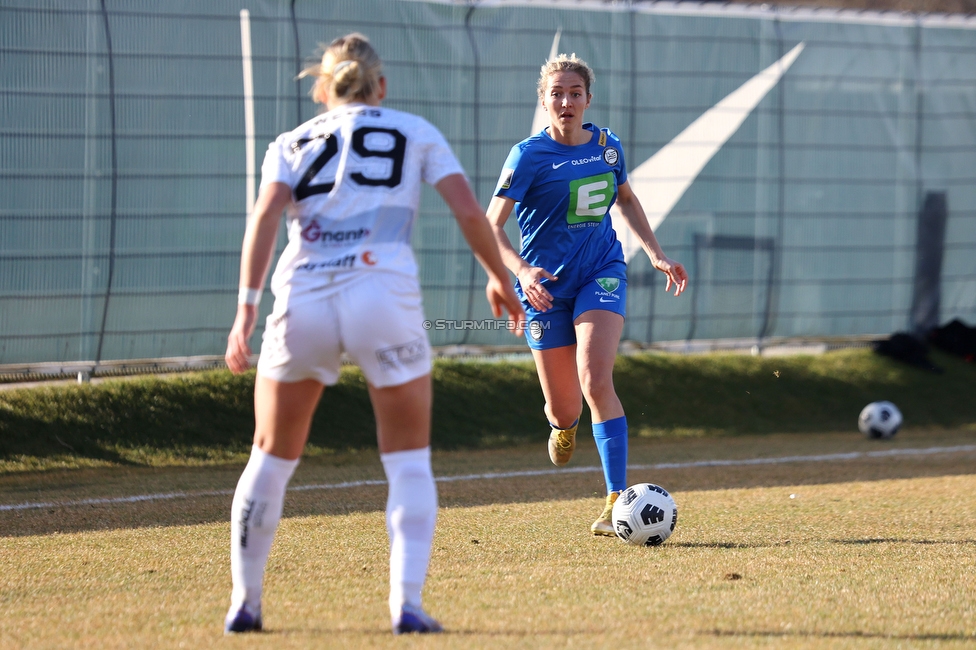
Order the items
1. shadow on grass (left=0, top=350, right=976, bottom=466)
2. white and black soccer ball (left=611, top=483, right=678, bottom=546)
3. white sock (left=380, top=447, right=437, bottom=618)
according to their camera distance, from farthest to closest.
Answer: shadow on grass (left=0, top=350, right=976, bottom=466) → white and black soccer ball (left=611, top=483, right=678, bottom=546) → white sock (left=380, top=447, right=437, bottom=618)

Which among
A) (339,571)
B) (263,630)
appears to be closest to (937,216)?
(339,571)

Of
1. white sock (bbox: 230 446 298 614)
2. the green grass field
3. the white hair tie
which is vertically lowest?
the green grass field

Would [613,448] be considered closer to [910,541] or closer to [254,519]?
[910,541]

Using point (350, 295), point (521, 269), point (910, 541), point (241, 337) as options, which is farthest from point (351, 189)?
point (910, 541)

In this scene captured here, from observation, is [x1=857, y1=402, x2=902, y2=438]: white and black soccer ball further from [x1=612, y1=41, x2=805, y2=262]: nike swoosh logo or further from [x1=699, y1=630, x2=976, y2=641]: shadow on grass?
[x1=699, y1=630, x2=976, y2=641]: shadow on grass

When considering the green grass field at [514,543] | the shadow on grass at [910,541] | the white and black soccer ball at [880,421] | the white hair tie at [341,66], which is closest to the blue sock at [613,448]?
the green grass field at [514,543]

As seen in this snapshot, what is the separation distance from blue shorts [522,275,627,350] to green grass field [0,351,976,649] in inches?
39.1

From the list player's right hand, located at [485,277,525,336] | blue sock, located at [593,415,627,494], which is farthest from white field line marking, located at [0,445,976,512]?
player's right hand, located at [485,277,525,336]

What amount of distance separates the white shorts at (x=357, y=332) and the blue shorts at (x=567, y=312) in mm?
2641

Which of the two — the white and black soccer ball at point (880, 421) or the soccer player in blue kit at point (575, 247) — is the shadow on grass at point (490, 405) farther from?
the soccer player in blue kit at point (575, 247)

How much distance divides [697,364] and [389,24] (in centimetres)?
465

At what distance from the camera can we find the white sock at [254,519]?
3623 millimetres

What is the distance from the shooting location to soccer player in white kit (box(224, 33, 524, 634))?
350cm

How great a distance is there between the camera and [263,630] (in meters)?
3.71
